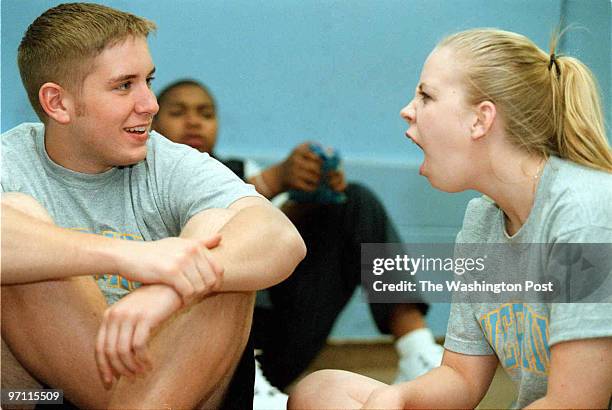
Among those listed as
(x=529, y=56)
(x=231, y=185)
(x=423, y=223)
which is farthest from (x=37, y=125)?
(x=423, y=223)

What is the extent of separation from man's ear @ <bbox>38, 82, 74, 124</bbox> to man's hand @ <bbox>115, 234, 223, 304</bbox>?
29cm

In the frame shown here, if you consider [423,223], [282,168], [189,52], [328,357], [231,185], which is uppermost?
[189,52]

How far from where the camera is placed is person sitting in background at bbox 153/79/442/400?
1.49 metres

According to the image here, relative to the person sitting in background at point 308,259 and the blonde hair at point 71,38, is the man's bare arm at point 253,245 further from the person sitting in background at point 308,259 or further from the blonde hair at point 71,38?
the person sitting in background at point 308,259

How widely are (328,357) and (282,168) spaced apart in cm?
40

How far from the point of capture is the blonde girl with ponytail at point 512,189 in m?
0.75

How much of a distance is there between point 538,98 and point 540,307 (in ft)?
0.76

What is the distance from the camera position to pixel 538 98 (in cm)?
83

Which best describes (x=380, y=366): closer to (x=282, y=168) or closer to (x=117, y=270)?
(x=282, y=168)

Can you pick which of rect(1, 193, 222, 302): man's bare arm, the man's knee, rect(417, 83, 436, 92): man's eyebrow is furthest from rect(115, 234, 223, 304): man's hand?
rect(417, 83, 436, 92): man's eyebrow

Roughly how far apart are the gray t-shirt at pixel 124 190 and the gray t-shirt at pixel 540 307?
0.29m

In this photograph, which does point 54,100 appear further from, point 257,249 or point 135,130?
point 257,249

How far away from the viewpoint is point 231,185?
0.91 m

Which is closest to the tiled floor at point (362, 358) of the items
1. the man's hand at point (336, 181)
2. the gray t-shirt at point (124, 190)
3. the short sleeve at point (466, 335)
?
the man's hand at point (336, 181)
